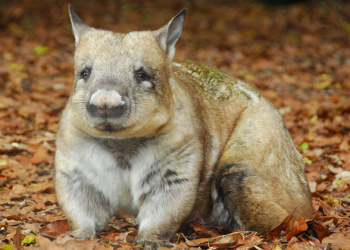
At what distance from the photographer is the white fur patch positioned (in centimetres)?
422

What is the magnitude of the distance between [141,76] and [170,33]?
30.7 inches

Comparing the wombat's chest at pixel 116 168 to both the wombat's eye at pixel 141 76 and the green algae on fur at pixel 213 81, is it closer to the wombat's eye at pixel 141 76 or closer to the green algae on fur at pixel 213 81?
the wombat's eye at pixel 141 76

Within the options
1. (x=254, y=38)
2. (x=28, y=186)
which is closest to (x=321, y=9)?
(x=254, y=38)

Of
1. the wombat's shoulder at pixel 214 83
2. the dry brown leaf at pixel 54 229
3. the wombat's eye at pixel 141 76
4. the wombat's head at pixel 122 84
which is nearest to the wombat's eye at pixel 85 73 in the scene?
the wombat's head at pixel 122 84

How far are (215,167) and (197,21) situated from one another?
45.0 feet

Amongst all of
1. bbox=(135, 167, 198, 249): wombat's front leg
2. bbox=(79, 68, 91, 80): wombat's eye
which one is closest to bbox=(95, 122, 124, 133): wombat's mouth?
bbox=(79, 68, 91, 80): wombat's eye

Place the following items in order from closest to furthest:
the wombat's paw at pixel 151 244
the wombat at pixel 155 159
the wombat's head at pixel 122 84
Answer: the wombat's head at pixel 122 84
the wombat at pixel 155 159
the wombat's paw at pixel 151 244

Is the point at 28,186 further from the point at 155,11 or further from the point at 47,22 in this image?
the point at 155,11

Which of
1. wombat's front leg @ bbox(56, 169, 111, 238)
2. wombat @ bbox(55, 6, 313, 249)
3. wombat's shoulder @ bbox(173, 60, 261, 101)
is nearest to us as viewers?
wombat @ bbox(55, 6, 313, 249)

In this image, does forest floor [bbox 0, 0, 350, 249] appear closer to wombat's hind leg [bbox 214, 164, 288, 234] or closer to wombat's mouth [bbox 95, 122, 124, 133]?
wombat's hind leg [bbox 214, 164, 288, 234]

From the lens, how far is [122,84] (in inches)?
178

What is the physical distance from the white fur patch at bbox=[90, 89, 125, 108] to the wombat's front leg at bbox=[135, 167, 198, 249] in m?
1.05

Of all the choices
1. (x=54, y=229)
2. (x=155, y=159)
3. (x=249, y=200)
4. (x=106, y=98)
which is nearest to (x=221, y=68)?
(x=249, y=200)

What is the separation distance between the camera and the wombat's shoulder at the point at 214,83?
5.98m
